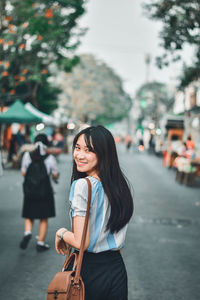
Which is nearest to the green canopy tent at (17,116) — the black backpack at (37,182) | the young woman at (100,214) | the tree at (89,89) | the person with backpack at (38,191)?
the person with backpack at (38,191)

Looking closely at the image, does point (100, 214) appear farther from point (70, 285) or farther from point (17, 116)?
point (17, 116)

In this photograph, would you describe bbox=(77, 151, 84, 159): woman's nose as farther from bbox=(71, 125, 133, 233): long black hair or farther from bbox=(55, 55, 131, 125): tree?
bbox=(55, 55, 131, 125): tree

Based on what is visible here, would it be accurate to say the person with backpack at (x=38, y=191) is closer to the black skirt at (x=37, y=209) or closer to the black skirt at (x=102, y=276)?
the black skirt at (x=37, y=209)

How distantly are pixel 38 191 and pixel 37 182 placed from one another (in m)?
0.13

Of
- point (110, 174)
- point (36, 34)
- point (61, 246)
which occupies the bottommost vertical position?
point (61, 246)

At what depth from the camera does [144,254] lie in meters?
6.37

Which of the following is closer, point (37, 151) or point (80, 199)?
point (80, 199)

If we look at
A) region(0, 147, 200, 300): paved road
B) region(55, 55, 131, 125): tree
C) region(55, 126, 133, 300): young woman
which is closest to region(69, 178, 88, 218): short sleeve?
region(55, 126, 133, 300): young woman

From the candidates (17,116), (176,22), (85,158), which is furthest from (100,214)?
(17,116)

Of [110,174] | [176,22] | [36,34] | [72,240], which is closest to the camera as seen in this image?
[72,240]

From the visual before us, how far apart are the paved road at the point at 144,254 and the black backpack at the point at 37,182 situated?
83 cm

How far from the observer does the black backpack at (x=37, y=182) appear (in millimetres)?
6289

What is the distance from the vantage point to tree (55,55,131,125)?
63.5 metres

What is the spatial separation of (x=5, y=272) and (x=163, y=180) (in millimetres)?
12224
